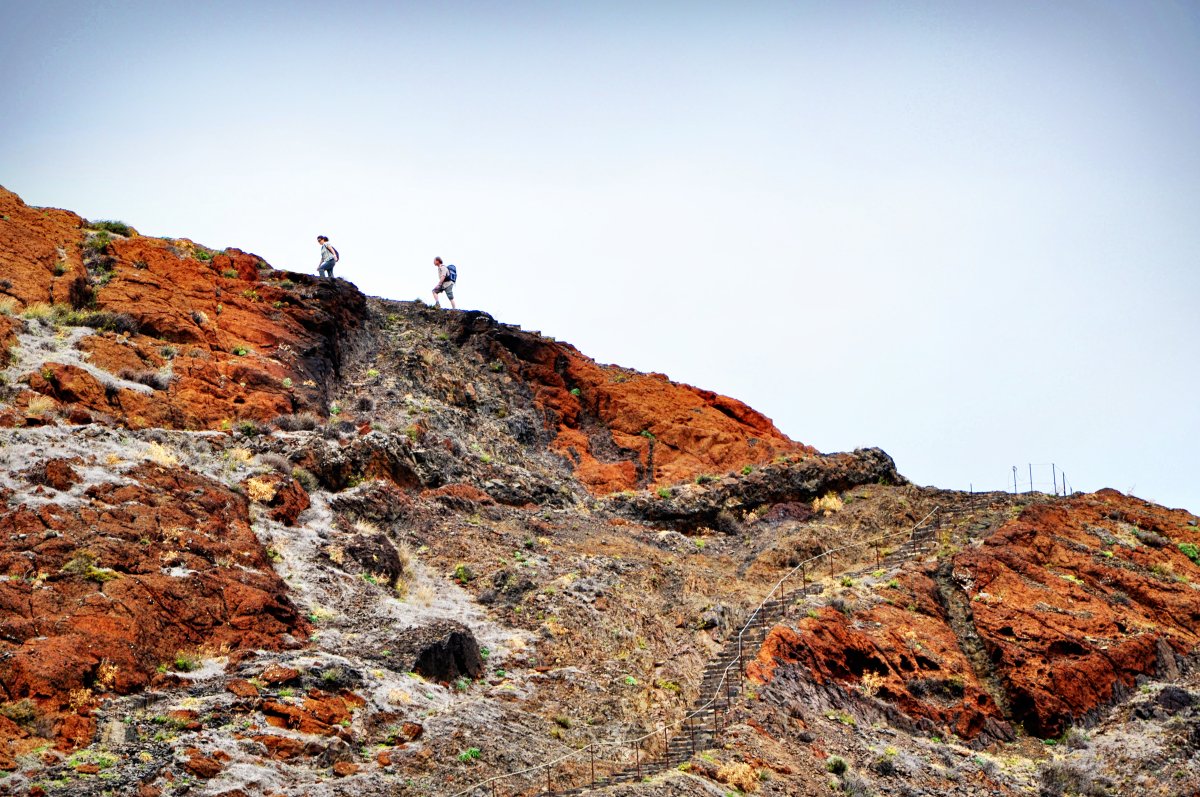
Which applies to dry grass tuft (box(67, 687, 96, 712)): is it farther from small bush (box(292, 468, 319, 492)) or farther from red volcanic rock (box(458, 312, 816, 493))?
red volcanic rock (box(458, 312, 816, 493))

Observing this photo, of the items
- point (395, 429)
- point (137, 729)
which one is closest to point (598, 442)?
point (395, 429)

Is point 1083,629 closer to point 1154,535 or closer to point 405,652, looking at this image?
point 1154,535

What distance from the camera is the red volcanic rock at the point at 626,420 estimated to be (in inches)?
1666

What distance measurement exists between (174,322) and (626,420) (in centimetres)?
1752

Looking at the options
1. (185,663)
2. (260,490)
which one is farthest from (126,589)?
(260,490)

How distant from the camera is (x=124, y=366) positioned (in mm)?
31234

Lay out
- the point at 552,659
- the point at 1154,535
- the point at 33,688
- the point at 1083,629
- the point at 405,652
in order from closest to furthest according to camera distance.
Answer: the point at 33,688
the point at 405,652
the point at 552,659
the point at 1083,629
the point at 1154,535

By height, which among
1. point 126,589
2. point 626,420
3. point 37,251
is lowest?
point 126,589

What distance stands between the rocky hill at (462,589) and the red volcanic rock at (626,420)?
277mm

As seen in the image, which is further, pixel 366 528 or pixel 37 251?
pixel 37 251

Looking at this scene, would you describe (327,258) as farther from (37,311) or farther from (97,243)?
(37,311)

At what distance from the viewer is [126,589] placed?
68.3 ft

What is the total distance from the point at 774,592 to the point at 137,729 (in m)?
17.5

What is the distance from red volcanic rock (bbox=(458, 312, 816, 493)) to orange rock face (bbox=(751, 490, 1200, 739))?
1206 centimetres
